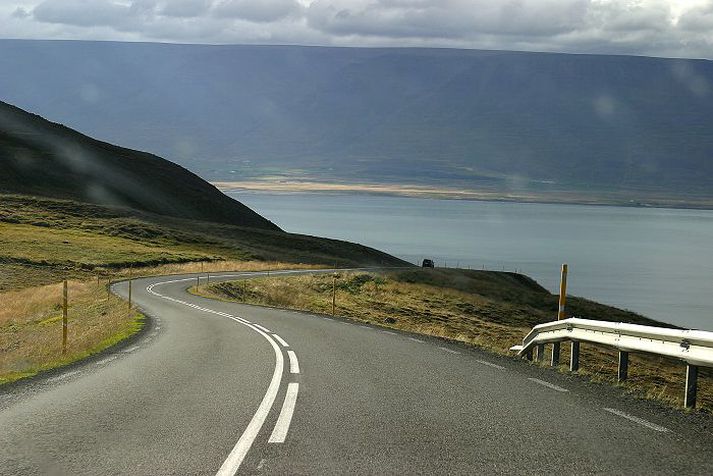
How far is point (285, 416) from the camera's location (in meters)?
10.6

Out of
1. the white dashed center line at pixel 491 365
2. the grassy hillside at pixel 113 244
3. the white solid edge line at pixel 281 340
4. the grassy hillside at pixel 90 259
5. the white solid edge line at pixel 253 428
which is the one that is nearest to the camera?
the white solid edge line at pixel 253 428

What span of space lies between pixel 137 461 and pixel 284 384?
17.0 feet

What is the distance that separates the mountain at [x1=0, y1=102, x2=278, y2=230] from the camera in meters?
141

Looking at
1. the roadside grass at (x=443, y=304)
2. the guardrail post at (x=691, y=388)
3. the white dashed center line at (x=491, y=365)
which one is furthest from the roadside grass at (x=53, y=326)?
the guardrail post at (x=691, y=388)

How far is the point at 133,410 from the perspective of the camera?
11055 millimetres

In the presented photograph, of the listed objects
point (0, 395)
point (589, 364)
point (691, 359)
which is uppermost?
point (691, 359)

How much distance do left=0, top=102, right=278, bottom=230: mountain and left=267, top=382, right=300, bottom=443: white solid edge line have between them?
409ft

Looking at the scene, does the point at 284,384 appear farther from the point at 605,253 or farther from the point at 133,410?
the point at 605,253

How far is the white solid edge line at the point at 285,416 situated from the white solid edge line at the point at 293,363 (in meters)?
1.77

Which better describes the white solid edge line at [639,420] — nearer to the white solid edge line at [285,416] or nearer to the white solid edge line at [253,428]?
the white solid edge line at [285,416]

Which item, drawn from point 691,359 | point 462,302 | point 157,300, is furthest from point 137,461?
point 462,302

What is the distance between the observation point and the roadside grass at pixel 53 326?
1862 cm

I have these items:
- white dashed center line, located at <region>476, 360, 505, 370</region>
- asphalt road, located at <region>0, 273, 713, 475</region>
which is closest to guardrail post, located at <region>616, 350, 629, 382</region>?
asphalt road, located at <region>0, 273, 713, 475</region>

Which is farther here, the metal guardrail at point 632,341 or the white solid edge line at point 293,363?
the white solid edge line at point 293,363
